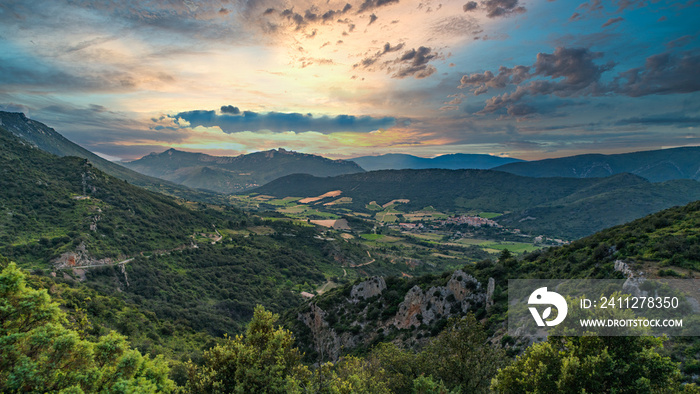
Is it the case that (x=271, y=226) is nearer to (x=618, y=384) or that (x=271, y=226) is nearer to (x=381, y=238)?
(x=381, y=238)

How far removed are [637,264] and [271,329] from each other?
30274 millimetres

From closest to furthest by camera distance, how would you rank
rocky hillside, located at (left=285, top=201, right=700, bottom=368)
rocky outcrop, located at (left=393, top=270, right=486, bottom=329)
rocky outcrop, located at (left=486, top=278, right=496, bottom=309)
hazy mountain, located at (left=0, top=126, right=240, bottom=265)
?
rocky hillside, located at (left=285, top=201, right=700, bottom=368), rocky outcrop, located at (left=486, top=278, right=496, bottom=309), rocky outcrop, located at (left=393, top=270, right=486, bottom=329), hazy mountain, located at (left=0, top=126, right=240, bottom=265)

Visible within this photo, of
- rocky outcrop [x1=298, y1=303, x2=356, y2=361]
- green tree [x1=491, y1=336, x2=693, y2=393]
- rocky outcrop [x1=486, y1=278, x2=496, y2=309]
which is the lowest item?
rocky outcrop [x1=298, y1=303, x2=356, y2=361]

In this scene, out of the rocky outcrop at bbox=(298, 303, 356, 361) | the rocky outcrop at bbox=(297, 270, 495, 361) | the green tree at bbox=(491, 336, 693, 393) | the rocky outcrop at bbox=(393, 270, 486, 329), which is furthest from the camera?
the rocky outcrop at bbox=(298, 303, 356, 361)

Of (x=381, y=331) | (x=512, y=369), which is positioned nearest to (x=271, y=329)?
(x=512, y=369)

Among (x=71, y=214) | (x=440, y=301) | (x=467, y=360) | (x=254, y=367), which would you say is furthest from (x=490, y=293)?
(x=71, y=214)

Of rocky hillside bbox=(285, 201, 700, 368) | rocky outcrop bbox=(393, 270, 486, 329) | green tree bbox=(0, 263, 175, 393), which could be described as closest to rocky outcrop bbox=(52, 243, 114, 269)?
rocky hillside bbox=(285, 201, 700, 368)

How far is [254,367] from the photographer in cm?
1220

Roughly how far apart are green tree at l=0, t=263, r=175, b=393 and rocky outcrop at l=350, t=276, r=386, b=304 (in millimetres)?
35782

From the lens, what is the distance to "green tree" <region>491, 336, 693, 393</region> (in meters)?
10.7

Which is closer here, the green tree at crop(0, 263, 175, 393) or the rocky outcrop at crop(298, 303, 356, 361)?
the green tree at crop(0, 263, 175, 393)

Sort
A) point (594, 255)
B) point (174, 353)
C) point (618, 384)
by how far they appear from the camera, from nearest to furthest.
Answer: point (618, 384), point (594, 255), point (174, 353)

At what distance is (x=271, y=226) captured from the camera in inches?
6191

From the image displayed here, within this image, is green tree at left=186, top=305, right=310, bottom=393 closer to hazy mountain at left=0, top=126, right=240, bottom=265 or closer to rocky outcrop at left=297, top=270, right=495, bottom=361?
rocky outcrop at left=297, top=270, right=495, bottom=361
